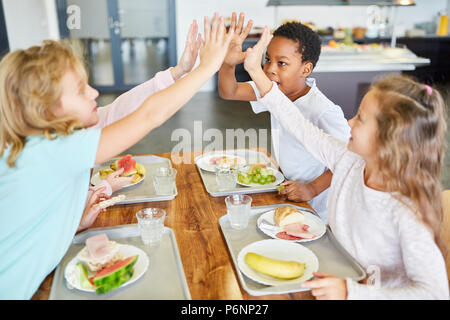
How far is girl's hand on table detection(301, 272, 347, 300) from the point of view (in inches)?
38.8

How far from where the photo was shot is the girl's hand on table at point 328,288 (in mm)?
986

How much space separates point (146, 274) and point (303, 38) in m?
Result: 1.25

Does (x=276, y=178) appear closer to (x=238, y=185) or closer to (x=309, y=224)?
(x=238, y=185)

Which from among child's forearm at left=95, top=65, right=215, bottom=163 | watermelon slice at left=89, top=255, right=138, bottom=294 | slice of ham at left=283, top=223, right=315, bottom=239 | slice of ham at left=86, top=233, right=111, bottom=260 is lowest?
slice of ham at left=283, top=223, right=315, bottom=239

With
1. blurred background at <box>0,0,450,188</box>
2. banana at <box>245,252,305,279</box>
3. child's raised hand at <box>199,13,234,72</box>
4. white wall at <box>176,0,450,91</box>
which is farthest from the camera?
white wall at <box>176,0,450,91</box>

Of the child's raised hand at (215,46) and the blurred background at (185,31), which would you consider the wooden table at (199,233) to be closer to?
the child's raised hand at (215,46)

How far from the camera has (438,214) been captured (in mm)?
1077

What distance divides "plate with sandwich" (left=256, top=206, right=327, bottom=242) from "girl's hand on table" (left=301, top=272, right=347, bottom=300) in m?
0.25

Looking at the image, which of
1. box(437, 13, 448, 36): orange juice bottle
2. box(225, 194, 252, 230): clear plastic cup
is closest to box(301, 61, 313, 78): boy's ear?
box(225, 194, 252, 230): clear plastic cup

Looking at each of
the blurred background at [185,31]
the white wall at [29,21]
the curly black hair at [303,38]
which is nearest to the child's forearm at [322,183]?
the curly black hair at [303,38]

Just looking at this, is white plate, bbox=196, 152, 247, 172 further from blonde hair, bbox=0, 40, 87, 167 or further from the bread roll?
blonde hair, bbox=0, 40, 87, 167

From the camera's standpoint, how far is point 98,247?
3.68ft

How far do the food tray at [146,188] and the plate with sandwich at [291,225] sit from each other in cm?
39

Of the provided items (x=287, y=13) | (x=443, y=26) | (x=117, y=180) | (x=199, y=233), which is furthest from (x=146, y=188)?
(x=443, y=26)
